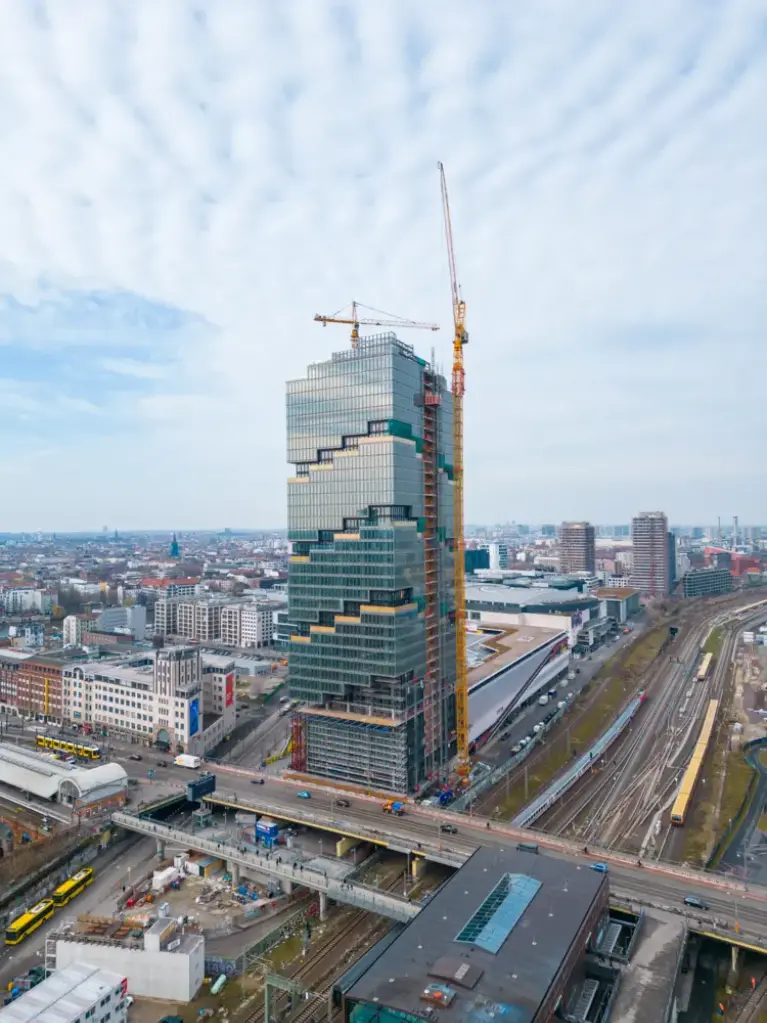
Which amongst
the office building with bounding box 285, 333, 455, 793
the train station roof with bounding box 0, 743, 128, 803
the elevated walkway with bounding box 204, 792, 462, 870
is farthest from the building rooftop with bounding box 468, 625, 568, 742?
the train station roof with bounding box 0, 743, 128, 803

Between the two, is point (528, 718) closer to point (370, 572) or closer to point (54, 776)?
point (370, 572)

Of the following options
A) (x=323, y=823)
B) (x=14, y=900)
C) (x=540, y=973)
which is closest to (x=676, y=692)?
(x=323, y=823)

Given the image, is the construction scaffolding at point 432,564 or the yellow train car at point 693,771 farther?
the construction scaffolding at point 432,564

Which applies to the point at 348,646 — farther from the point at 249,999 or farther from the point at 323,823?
the point at 249,999

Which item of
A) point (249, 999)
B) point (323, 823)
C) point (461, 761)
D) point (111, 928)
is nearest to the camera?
point (249, 999)

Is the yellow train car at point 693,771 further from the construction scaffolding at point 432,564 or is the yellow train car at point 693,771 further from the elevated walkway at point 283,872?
the elevated walkway at point 283,872

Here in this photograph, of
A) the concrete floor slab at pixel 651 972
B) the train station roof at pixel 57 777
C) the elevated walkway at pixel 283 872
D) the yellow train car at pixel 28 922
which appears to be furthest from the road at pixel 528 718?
the yellow train car at pixel 28 922

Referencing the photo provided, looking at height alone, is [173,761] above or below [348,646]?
below
